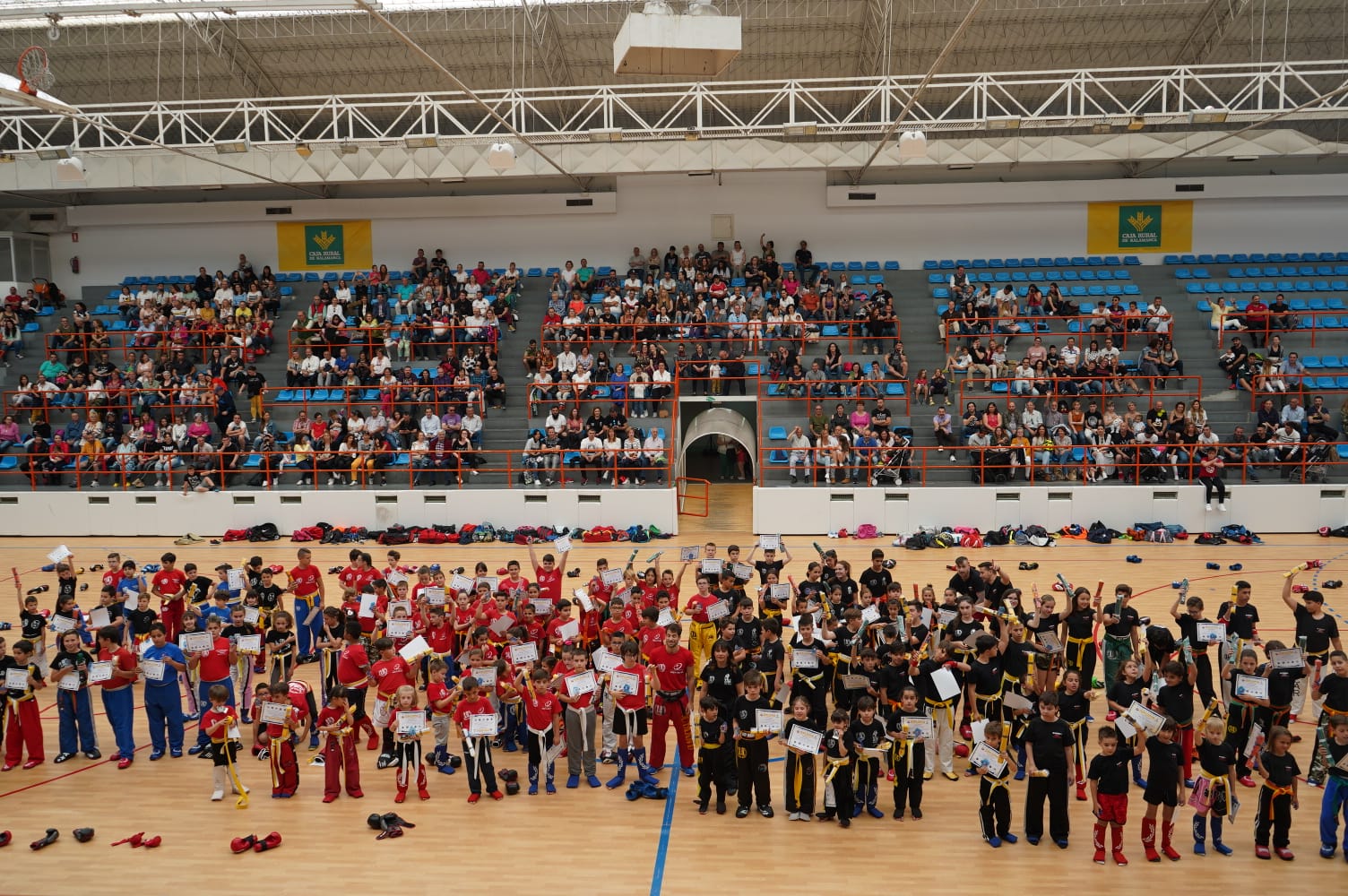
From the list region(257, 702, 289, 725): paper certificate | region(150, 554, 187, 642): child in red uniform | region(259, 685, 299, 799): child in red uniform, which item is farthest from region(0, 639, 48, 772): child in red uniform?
region(257, 702, 289, 725): paper certificate

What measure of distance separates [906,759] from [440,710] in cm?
476

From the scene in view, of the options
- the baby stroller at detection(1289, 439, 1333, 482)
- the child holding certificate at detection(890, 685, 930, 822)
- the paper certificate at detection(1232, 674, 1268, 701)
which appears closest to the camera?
the child holding certificate at detection(890, 685, 930, 822)

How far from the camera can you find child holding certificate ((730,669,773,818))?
952 cm

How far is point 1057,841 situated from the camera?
9188mm

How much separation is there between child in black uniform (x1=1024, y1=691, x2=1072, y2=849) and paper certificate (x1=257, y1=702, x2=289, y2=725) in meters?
6.92

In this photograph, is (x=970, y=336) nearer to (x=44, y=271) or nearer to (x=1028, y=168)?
(x=1028, y=168)

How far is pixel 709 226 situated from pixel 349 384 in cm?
1172

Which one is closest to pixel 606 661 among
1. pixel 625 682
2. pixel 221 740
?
pixel 625 682

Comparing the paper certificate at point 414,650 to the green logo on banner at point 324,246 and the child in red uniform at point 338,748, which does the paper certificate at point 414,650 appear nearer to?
the child in red uniform at point 338,748

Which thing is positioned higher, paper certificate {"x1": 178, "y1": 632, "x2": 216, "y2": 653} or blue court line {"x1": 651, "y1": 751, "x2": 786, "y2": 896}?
paper certificate {"x1": 178, "y1": 632, "x2": 216, "y2": 653}

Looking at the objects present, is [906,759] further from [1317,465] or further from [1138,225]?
[1138,225]

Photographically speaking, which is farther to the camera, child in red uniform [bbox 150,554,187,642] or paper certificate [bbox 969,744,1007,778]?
child in red uniform [bbox 150,554,187,642]

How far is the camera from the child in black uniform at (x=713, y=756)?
9.83 metres

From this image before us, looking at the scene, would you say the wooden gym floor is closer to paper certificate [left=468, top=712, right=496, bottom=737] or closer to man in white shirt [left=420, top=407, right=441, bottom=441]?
paper certificate [left=468, top=712, right=496, bottom=737]
